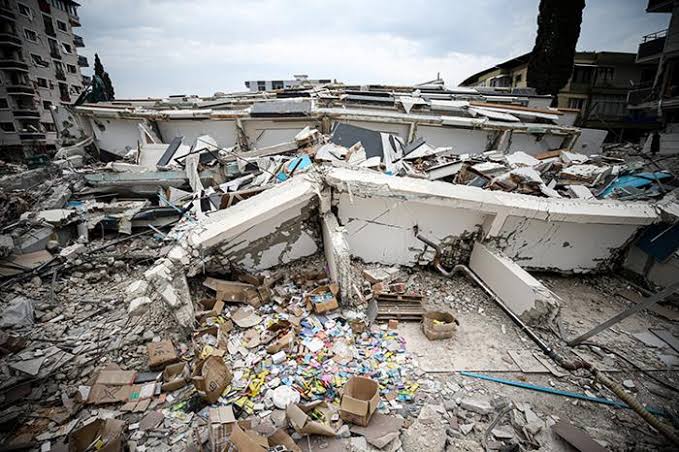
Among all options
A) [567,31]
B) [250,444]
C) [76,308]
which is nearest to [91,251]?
[76,308]

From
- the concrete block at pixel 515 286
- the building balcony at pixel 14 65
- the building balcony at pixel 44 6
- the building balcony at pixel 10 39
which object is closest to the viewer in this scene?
the concrete block at pixel 515 286

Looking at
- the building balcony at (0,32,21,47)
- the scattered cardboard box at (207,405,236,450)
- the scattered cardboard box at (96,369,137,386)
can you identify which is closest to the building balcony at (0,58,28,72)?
the building balcony at (0,32,21,47)

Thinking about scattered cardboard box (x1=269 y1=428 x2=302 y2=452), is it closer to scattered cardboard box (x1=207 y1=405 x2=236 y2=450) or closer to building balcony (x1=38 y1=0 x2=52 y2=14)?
scattered cardboard box (x1=207 y1=405 x2=236 y2=450)

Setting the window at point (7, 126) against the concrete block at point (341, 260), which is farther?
the window at point (7, 126)

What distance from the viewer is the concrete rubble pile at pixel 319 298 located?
75.7 inches

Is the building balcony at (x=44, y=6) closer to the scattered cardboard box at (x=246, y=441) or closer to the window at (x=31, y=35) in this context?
the window at (x=31, y=35)

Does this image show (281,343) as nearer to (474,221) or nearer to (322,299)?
(322,299)

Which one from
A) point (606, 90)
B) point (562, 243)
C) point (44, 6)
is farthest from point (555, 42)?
point (44, 6)

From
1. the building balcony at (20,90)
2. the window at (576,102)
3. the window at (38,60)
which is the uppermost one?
the window at (38,60)

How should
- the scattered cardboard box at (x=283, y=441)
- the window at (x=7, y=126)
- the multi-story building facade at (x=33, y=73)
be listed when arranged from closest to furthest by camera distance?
the scattered cardboard box at (x=283, y=441) < the multi-story building facade at (x=33, y=73) < the window at (x=7, y=126)

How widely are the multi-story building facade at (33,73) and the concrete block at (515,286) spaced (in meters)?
25.7

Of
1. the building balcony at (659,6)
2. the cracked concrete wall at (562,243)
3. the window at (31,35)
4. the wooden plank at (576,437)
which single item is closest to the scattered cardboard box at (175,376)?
the wooden plank at (576,437)

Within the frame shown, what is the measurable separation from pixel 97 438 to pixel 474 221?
3.83 metres

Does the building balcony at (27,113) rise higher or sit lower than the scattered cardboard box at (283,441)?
higher
